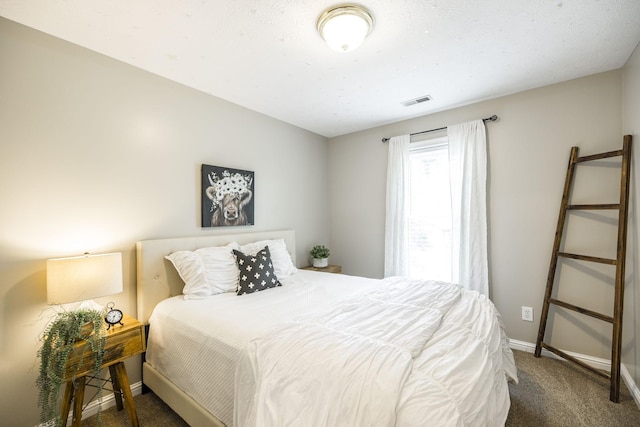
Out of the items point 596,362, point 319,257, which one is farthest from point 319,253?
point 596,362

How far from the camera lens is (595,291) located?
2.38m

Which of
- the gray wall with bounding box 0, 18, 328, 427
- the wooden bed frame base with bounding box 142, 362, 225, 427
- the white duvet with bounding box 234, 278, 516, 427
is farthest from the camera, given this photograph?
the gray wall with bounding box 0, 18, 328, 427

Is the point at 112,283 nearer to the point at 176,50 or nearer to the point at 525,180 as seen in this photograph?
the point at 176,50

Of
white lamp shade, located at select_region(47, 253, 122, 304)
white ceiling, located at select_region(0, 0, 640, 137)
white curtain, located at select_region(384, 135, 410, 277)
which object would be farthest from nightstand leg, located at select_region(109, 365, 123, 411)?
white curtain, located at select_region(384, 135, 410, 277)

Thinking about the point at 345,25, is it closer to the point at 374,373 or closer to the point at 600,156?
the point at 374,373

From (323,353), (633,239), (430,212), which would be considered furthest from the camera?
(430,212)

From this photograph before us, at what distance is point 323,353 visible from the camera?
48.6 inches

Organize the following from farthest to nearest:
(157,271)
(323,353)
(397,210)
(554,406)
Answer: (397,210) < (157,271) < (554,406) < (323,353)

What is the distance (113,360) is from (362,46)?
2.64m

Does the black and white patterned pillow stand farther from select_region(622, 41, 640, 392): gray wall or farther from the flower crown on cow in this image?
select_region(622, 41, 640, 392): gray wall

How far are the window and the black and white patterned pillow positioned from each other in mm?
1831

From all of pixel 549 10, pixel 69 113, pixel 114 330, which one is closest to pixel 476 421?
pixel 114 330

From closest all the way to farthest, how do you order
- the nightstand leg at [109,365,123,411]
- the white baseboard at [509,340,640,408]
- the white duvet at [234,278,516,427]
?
the white duvet at [234,278,516,427] → the nightstand leg at [109,365,123,411] → the white baseboard at [509,340,640,408]

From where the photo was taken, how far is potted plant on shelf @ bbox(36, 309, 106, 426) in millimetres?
1428
